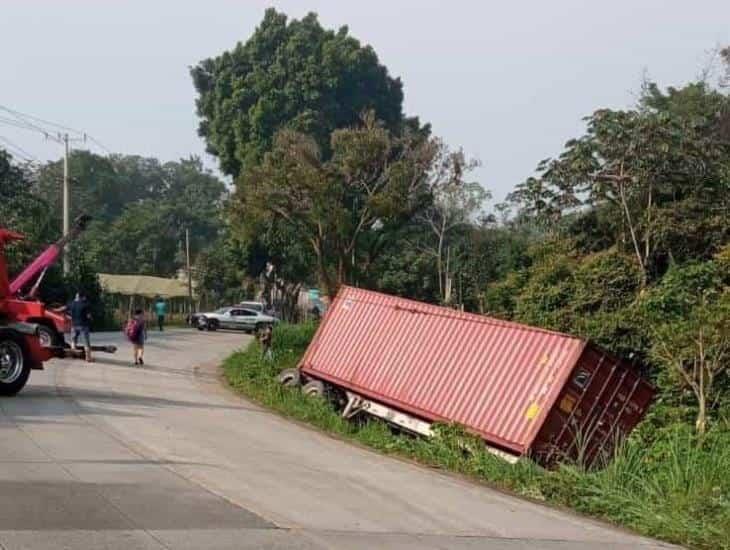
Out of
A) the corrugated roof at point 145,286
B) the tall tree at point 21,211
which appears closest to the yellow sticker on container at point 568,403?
the tall tree at point 21,211

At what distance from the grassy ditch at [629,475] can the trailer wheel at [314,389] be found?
4.90 ft

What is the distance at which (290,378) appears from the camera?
25.8 m

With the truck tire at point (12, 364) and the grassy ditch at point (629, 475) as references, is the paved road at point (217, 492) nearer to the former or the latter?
the truck tire at point (12, 364)

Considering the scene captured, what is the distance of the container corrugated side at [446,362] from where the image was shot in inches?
737

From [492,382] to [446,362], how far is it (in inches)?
59.9

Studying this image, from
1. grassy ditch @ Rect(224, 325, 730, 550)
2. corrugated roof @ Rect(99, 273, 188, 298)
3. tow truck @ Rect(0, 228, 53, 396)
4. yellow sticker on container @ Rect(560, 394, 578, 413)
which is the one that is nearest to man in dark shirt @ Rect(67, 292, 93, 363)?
grassy ditch @ Rect(224, 325, 730, 550)

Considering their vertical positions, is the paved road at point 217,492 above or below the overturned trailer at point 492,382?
below

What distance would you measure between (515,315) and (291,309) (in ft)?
94.1

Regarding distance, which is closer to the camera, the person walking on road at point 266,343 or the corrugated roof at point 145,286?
the person walking on road at point 266,343

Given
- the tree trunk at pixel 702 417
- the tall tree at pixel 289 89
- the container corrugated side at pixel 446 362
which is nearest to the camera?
the container corrugated side at pixel 446 362

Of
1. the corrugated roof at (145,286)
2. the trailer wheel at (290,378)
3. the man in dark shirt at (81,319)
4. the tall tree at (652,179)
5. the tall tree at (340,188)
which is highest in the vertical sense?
the tall tree at (652,179)

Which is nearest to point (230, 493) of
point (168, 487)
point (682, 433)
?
point (168, 487)

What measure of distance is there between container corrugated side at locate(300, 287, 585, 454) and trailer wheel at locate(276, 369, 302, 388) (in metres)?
0.39

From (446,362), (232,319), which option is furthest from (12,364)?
(232,319)
